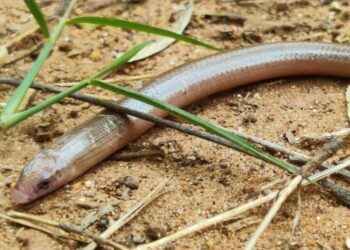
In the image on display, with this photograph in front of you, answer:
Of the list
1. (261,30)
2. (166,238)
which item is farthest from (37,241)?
(261,30)

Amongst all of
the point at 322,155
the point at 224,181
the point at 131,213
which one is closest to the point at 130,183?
the point at 131,213

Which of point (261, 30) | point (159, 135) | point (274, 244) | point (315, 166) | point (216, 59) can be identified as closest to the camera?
point (274, 244)

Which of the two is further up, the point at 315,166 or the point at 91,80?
the point at 91,80

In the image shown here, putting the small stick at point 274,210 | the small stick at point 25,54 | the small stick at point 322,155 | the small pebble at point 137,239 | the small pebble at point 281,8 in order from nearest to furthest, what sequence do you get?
the small stick at point 274,210 → the small pebble at point 137,239 → the small stick at point 322,155 → the small stick at point 25,54 → the small pebble at point 281,8

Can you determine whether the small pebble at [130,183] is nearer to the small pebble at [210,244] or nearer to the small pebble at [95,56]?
the small pebble at [210,244]

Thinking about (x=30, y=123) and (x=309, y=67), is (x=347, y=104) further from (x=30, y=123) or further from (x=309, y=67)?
(x=30, y=123)

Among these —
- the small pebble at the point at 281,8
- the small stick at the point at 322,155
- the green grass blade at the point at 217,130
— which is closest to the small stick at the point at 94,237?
the green grass blade at the point at 217,130

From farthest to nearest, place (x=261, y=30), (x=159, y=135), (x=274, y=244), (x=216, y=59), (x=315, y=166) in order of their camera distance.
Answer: (x=261, y=30)
(x=216, y=59)
(x=159, y=135)
(x=315, y=166)
(x=274, y=244)
